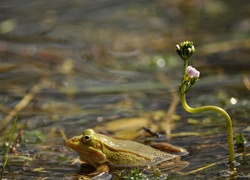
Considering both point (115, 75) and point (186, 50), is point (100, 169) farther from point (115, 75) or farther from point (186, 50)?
point (115, 75)

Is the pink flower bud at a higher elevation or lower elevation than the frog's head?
higher

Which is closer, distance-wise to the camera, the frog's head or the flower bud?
the flower bud

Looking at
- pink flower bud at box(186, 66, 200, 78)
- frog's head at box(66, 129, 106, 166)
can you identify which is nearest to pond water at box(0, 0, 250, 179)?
frog's head at box(66, 129, 106, 166)

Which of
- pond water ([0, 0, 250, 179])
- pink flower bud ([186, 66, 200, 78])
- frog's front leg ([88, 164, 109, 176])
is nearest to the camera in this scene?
pink flower bud ([186, 66, 200, 78])

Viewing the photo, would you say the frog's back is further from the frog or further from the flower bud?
the flower bud

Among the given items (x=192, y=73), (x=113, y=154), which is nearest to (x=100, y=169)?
(x=113, y=154)

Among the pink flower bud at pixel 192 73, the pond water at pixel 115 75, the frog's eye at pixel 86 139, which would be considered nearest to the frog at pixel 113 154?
the frog's eye at pixel 86 139

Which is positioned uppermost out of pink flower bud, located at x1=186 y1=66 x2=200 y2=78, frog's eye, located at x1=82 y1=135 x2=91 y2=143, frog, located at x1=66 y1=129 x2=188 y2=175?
pink flower bud, located at x1=186 y1=66 x2=200 y2=78
